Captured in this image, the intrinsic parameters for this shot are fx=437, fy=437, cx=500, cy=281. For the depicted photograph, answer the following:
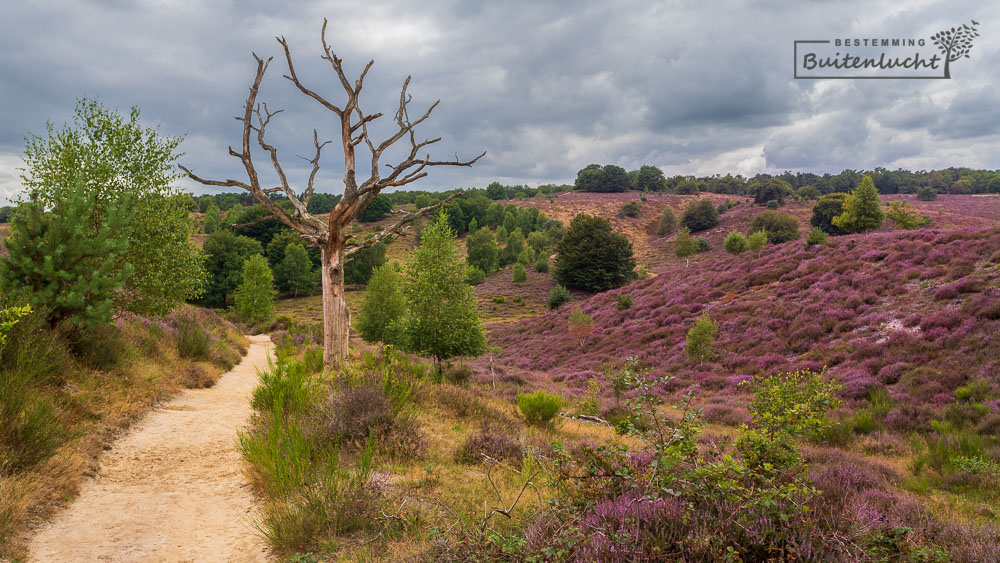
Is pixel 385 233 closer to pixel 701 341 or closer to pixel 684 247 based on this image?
pixel 701 341

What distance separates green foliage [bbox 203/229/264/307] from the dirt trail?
58.1 metres

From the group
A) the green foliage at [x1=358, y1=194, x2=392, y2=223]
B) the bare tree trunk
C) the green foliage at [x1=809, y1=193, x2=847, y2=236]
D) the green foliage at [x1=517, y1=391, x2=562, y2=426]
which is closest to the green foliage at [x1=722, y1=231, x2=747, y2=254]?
the green foliage at [x1=809, y1=193, x2=847, y2=236]

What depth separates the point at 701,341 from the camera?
21125 mm

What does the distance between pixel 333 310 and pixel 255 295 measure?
1473 inches

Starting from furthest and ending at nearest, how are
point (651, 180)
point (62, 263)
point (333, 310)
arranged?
point (651, 180), point (333, 310), point (62, 263)

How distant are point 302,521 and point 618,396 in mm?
15378

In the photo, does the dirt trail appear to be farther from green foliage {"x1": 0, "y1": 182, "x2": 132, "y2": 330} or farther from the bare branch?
the bare branch

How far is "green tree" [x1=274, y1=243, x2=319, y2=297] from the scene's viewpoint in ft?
223

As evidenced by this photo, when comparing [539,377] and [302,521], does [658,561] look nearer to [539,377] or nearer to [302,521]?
[302,521]

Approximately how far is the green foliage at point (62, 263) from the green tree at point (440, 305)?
974cm

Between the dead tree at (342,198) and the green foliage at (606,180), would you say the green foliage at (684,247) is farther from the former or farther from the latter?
the green foliage at (606,180)

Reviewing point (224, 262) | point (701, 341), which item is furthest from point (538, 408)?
point (224, 262)

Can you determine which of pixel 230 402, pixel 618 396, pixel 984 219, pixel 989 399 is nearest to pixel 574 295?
pixel 618 396

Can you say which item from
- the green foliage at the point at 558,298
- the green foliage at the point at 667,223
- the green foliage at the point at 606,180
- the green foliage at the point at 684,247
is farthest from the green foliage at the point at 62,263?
the green foliage at the point at 606,180
